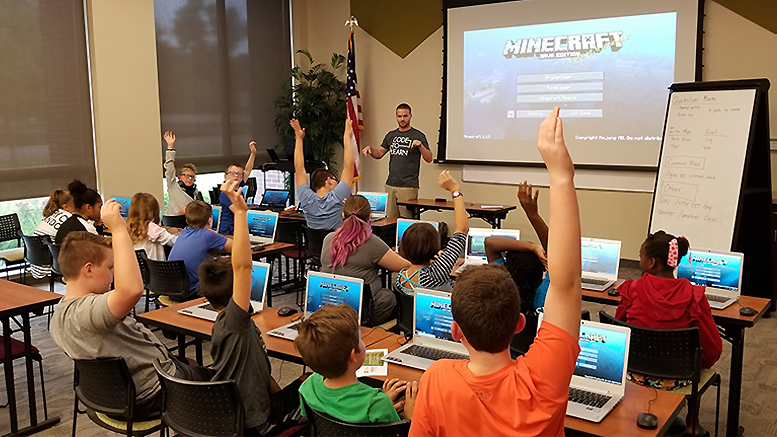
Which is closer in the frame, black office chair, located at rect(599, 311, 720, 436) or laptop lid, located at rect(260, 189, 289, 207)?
black office chair, located at rect(599, 311, 720, 436)

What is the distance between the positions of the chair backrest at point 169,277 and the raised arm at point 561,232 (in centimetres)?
385

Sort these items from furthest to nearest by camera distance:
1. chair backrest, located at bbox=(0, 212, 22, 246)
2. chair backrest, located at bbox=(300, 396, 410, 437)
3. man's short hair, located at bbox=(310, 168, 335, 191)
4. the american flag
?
the american flag
chair backrest, located at bbox=(0, 212, 22, 246)
man's short hair, located at bbox=(310, 168, 335, 191)
chair backrest, located at bbox=(300, 396, 410, 437)

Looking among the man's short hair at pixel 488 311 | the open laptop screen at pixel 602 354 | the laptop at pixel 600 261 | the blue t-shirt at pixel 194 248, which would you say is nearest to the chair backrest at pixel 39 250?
the blue t-shirt at pixel 194 248

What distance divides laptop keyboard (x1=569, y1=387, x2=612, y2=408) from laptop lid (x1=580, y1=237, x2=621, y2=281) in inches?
78.9

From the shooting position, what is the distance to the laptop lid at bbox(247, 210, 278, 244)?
19.2 ft

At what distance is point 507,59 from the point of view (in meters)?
8.59

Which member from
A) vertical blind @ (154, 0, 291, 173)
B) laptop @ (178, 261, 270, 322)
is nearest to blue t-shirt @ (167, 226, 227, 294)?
laptop @ (178, 261, 270, 322)

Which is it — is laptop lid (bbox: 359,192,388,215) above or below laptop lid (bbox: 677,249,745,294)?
above

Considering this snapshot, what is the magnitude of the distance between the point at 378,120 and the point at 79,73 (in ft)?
14.1

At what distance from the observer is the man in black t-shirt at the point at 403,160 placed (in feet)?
27.3

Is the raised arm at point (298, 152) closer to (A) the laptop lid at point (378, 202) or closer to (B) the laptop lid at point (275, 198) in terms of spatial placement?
(A) the laptop lid at point (378, 202)

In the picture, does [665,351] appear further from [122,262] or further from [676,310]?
[122,262]

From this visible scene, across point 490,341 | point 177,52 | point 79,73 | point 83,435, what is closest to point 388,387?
point 490,341

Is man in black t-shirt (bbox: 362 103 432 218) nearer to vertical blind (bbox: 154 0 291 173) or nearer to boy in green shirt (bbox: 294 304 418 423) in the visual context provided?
vertical blind (bbox: 154 0 291 173)
